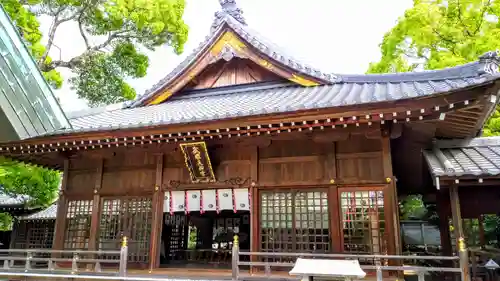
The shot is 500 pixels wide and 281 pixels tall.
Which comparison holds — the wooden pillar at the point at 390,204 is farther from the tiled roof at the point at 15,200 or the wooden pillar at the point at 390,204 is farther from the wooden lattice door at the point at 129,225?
the tiled roof at the point at 15,200

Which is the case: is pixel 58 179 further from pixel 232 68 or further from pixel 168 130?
pixel 168 130

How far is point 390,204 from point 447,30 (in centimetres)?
1030

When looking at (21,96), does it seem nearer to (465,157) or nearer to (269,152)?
(269,152)

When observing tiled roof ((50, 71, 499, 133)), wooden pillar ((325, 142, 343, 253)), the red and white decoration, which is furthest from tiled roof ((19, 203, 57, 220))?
wooden pillar ((325, 142, 343, 253))

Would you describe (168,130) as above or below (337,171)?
above

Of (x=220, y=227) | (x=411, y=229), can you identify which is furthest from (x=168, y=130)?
(x=411, y=229)

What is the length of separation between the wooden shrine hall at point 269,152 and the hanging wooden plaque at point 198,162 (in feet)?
0.09

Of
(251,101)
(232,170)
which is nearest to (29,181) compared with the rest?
(232,170)

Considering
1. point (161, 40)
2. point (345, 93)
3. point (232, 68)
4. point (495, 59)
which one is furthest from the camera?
point (161, 40)

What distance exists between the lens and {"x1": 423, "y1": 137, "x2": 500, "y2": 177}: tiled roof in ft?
21.1

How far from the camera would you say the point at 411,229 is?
21906 mm

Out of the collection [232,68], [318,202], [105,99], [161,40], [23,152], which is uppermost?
[161,40]

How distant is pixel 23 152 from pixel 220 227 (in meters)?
9.53

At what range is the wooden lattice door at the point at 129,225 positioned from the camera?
8827mm
